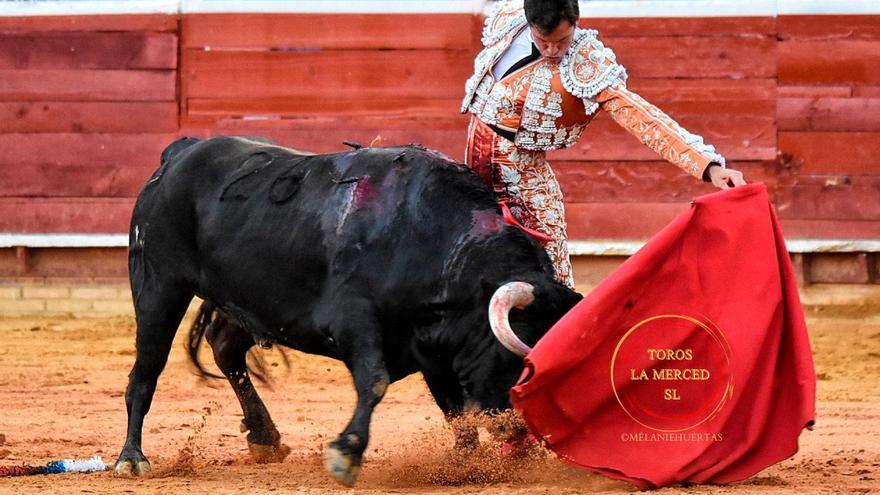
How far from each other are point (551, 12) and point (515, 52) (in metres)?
0.35

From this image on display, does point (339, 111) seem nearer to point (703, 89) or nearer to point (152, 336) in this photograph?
point (703, 89)

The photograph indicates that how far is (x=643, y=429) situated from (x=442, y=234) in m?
0.78

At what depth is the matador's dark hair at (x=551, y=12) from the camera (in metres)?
4.33

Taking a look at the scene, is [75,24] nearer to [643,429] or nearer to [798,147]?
[798,147]

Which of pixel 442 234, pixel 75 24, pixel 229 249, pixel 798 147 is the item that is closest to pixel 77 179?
pixel 75 24

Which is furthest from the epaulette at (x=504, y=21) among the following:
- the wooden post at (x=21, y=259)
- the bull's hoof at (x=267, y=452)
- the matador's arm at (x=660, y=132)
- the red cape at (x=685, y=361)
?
the wooden post at (x=21, y=259)

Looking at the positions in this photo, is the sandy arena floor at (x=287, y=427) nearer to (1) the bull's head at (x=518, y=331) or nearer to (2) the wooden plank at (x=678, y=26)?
(1) the bull's head at (x=518, y=331)

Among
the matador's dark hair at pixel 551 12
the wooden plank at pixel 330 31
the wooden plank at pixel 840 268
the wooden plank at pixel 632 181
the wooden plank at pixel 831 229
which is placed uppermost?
the matador's dark hair at pixel 551 12

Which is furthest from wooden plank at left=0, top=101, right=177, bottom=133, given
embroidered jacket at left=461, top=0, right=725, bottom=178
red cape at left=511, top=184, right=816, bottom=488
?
red cape at left=511, top=184, right=816, bottom=488

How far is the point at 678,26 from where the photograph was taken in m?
9.07

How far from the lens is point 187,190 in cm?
502

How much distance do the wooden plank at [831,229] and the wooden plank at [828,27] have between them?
103 cm

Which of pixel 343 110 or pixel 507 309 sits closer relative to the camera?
pixel 507 309

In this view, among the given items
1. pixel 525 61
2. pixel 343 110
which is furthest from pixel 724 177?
pixel 343 110
